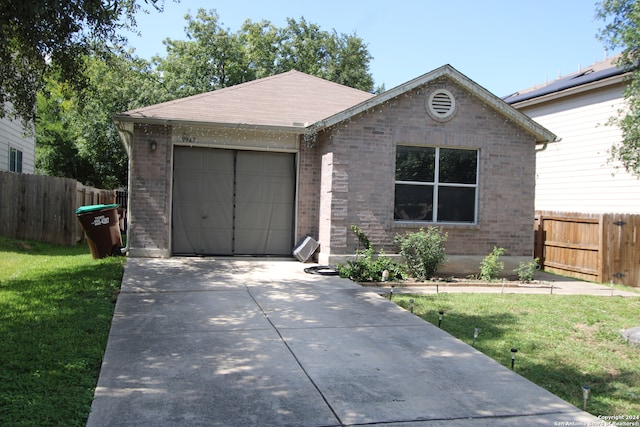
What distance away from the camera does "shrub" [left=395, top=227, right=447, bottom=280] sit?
1111cm

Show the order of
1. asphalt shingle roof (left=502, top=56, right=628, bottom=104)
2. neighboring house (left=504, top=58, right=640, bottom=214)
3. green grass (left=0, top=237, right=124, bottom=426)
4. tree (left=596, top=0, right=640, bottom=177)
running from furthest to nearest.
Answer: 1. asphalt shingle roof (left=502, top=56, right=628, bottom=104)
2. neighboring house (left=504, top=58, right=640, bottom=214)
3. tree (left=596, top=0, right=640, bottom=177)
4. green grass (left=0, top=237, right=124, bottom=426)

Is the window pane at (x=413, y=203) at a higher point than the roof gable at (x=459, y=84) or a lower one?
lower

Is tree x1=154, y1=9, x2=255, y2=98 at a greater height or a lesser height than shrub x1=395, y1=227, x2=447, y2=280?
greater

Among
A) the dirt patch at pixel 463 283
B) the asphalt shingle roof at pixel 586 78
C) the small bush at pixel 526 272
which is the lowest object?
the dirt patch at pixel 463 283

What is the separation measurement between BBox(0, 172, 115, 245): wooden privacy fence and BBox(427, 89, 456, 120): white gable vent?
10.6 m

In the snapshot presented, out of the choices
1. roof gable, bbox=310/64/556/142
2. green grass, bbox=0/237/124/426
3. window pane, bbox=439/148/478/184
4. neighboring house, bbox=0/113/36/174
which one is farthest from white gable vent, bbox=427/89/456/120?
neighboring house, bbox=0/113/36/174

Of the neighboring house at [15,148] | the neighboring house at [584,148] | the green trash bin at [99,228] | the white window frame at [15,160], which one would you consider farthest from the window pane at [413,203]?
the white window frame at [15,160]

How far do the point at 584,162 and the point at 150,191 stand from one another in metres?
13.6

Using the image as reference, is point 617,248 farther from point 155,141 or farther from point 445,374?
point 155,141

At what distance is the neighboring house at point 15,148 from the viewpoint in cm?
1811

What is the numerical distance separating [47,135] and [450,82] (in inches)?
1112

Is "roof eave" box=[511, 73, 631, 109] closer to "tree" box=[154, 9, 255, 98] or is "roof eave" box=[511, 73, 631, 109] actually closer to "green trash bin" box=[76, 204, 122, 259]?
"green trash bin" box=[76, 204, 122, 259]

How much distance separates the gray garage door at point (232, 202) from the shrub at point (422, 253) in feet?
10.2

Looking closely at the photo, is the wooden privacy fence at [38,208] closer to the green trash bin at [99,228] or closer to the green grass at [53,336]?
the green trash bin at [99,228]
